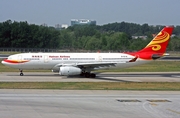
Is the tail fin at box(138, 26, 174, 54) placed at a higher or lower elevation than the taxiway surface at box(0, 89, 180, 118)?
higher

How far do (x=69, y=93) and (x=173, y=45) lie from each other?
118 m

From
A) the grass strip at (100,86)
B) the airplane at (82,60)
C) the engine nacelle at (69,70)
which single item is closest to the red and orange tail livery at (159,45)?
the airplane at (82,60)

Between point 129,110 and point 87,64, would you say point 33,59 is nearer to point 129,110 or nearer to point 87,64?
point 87,64

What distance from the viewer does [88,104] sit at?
26.9 meters

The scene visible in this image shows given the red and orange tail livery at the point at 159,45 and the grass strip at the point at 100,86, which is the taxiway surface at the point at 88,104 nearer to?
the grass strip at the point at 100,86

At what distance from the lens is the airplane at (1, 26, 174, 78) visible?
48656 millimetres

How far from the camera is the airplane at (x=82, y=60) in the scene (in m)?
48.7

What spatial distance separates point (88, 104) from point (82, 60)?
2310 cm

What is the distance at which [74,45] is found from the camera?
543ft

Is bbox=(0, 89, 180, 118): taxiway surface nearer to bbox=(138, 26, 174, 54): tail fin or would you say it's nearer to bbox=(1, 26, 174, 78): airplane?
bbox=(1, 26, 174, 78): airplane

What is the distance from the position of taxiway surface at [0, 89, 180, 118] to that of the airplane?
14.6 m

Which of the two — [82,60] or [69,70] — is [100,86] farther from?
[82,60]

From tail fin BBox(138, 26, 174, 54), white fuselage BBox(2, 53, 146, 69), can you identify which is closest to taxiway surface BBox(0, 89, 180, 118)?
white fuselage BBox(2, 53, 146, 69)

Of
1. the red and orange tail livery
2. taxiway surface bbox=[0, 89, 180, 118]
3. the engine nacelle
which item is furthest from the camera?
the red and orange tail livery
